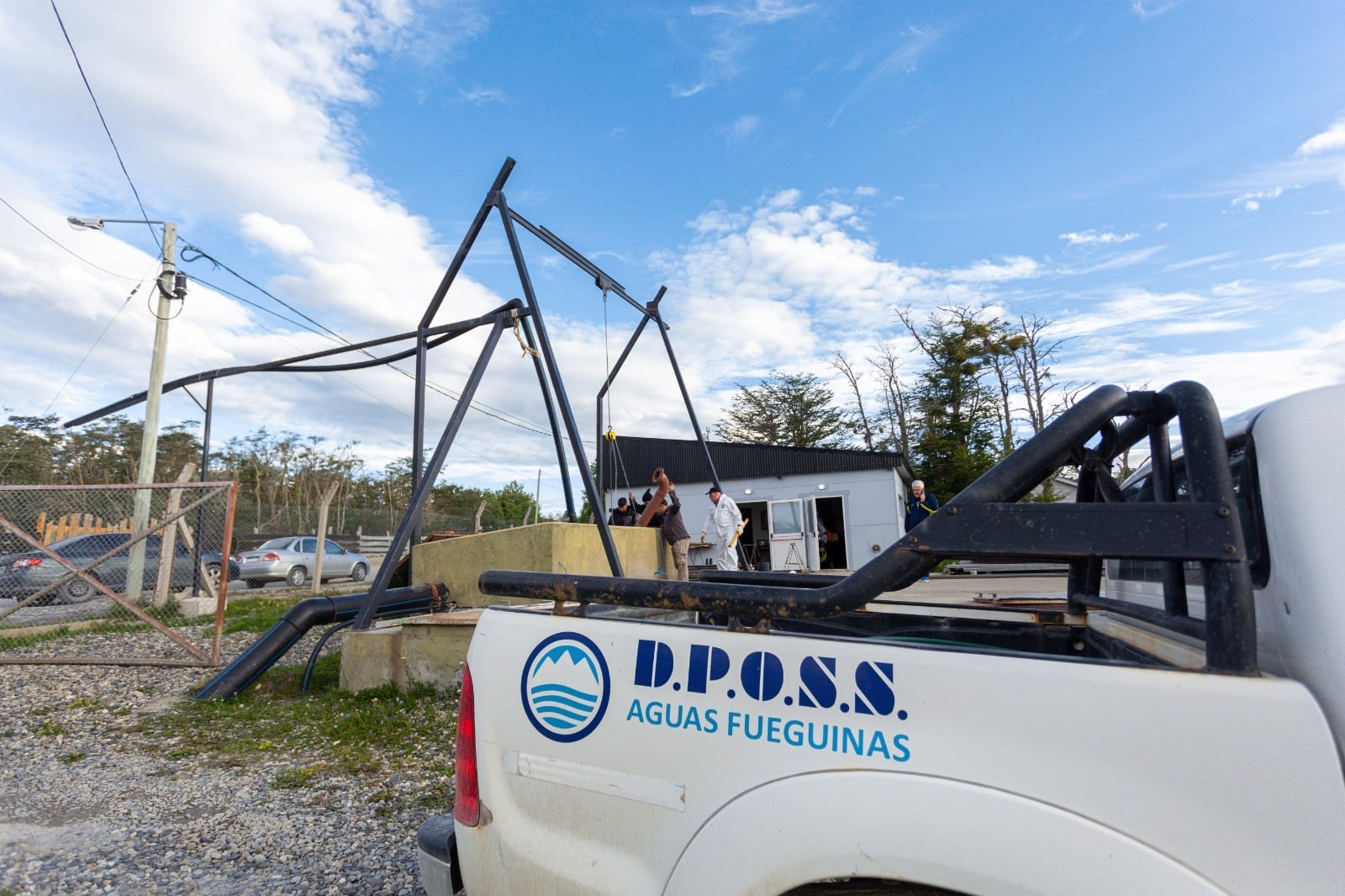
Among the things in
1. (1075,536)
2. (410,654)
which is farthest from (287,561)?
(1075,536)

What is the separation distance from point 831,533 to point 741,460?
3.84 m

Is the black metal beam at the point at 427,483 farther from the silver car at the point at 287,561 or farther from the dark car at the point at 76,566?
the silver car at the point at 287,561

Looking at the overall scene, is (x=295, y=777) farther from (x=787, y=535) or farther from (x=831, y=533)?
(x=831, y=533)

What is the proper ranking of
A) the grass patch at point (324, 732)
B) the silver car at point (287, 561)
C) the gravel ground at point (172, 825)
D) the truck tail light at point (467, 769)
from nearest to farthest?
the truck tail light at point (467, 769)
the gravel ground at point (172, 825)
the grass patch at point (324, 732)
the silver car at point (287, 561)

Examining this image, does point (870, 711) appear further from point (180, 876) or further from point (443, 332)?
point (443, 332)

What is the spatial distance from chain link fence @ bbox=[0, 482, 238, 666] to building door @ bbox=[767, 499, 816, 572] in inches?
579

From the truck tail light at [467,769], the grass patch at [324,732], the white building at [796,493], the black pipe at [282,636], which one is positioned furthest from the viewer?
the white building at [796,493]

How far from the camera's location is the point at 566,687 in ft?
5.32

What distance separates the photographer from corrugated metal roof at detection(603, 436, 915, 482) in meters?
21.9

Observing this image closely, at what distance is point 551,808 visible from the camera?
5.26 feet

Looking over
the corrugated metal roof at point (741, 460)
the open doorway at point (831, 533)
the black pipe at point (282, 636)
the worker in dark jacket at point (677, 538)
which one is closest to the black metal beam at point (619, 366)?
the worker in dark jacket at point (677, 538)

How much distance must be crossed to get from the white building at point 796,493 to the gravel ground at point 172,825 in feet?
51.7

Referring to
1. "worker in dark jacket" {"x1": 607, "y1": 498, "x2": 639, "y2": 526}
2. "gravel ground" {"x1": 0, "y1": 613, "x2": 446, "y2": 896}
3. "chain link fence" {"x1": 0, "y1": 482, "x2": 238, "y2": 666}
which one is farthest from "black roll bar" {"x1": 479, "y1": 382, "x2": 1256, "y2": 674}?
"worker in dark jacket" {"x1": 607, "y1": 498, "x2": 639, "y2": 526}

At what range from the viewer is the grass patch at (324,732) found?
4.09m
